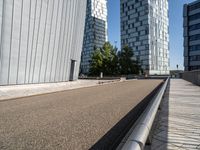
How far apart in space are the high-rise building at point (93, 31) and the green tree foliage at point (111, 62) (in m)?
60.9

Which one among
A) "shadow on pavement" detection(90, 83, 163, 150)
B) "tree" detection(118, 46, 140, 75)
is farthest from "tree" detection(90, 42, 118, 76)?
"shadow on pavement" detection(90, 83, 163, 150)

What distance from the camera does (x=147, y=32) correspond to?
330ft

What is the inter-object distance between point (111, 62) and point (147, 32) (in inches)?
1531

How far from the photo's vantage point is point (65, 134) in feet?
17.4

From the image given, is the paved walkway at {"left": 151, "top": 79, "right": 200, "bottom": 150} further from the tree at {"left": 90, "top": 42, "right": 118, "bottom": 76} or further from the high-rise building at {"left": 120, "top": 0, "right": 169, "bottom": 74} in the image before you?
the high-rise building at {"left": 120, "top": 0, "right": 169, "bottom": 74}

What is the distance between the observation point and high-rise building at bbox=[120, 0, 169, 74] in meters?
101

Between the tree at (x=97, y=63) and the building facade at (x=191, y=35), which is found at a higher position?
the building facade at (x=191, y=35)

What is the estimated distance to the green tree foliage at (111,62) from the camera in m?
68.6

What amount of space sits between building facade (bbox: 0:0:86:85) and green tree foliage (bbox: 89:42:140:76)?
36.9 meters

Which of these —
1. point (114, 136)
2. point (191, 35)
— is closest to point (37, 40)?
point (114, 136)

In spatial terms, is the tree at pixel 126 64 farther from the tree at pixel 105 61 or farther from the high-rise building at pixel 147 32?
the high-rise building at pixel 147 32

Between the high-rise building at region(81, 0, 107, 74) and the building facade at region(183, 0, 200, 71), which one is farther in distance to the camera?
the high-rise building at region(81, 0, 107, 74)

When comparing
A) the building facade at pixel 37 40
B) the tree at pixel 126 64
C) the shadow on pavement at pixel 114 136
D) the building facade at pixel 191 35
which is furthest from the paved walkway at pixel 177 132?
the building facade at pixel 191 35

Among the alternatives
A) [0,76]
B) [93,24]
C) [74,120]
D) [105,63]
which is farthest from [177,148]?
[93,24]
